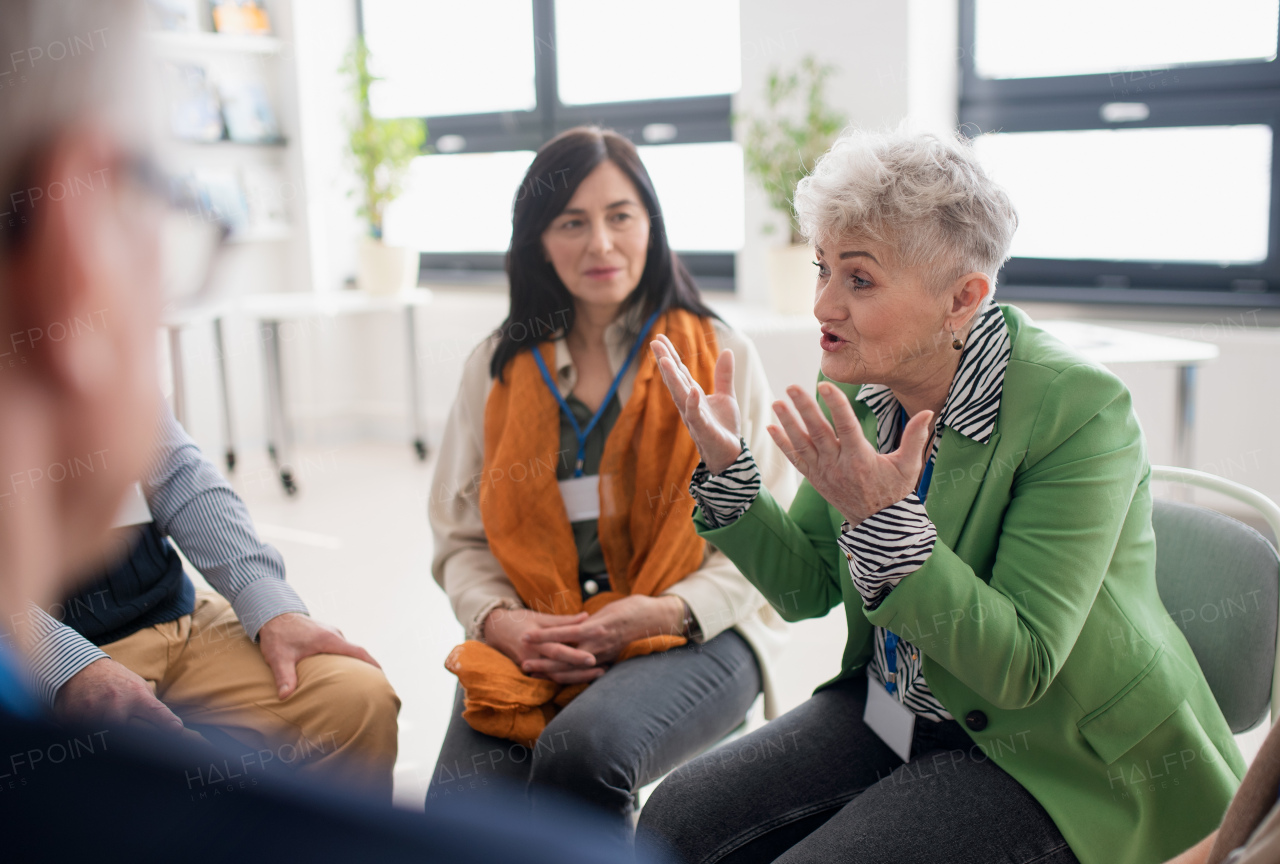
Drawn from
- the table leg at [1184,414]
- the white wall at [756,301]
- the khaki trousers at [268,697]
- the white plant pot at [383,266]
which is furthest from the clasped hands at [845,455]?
the white plant pot at [383,266]

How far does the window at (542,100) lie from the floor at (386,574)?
146 cm

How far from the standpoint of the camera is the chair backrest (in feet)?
4.16

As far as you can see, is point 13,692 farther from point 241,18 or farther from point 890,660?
point 241,18

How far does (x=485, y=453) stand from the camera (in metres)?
1.87

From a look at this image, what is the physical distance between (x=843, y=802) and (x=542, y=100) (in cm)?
455

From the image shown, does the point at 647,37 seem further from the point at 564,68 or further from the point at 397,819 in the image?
the point at 397,819

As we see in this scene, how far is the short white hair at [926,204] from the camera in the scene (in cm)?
122

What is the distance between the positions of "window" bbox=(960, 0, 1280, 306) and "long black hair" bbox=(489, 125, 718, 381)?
7.03ft

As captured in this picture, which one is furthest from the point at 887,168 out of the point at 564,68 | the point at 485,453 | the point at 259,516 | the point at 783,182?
the point at 564,68

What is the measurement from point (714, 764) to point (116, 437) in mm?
1098

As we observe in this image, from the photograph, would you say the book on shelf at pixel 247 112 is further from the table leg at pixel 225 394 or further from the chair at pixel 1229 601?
the chair at pixel 1229 601

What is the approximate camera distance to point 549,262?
1.95 meters

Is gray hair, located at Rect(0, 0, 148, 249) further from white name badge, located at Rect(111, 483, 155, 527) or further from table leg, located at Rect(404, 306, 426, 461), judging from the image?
table leg, located at Rect(404, 306, 426, 461)

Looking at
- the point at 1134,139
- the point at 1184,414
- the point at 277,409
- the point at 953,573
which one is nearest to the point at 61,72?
the point at 953,573
